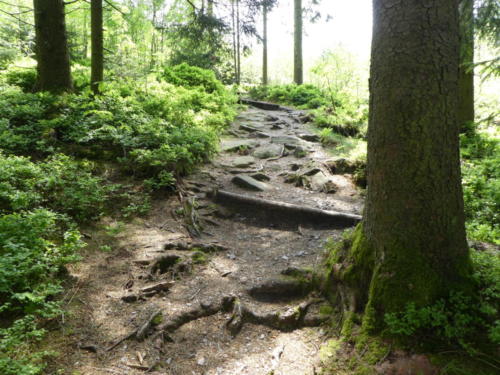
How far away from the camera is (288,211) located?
6316 millimetres

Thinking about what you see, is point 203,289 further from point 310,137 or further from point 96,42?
point 310,137

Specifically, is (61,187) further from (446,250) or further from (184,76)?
(184,76)

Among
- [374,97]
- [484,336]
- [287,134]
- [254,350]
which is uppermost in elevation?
[287,134]

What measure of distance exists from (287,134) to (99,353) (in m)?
9.38

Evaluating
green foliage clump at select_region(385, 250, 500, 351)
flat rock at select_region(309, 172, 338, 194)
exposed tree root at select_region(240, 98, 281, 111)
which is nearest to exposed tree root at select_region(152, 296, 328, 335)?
green foliage clump at select_region(385, 250, 500, 351)

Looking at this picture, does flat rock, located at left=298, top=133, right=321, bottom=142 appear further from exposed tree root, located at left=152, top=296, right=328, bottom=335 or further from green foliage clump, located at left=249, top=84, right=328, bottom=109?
exposed tree root, located at left=152, top=296, right=328, bottom=335

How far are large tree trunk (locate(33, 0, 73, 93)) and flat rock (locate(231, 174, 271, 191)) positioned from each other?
5124mm

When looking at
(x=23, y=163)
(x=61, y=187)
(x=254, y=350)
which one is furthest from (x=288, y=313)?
(x=23, y=163)

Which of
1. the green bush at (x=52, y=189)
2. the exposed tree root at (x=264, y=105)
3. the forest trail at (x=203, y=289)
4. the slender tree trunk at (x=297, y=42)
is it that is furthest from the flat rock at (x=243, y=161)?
the slender tree trunk at (x=297, y=42)

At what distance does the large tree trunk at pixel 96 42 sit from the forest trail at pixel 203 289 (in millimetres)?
4238

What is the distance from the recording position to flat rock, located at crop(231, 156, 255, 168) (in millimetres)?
8594

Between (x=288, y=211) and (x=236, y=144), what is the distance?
4.24m

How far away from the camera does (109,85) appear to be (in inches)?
348

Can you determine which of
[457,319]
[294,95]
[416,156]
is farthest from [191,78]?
[457,319]
